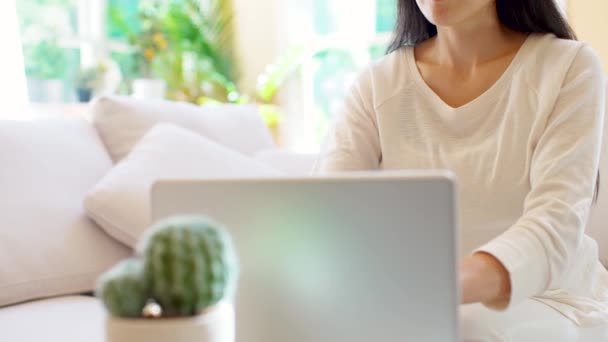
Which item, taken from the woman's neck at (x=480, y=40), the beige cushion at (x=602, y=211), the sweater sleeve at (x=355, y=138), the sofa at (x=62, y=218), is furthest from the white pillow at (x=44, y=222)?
the beige cushion at (x=602, y=211)

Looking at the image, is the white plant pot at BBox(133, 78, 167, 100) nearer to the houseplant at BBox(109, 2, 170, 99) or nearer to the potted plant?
the houseplant at BBox(109, 2, 170, 99)

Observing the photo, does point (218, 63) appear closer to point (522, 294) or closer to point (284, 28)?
point (284, 28)

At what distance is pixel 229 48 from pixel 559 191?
412 centimetres

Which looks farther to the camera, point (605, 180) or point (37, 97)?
point (37, 97)

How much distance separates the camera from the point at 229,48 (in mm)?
5066

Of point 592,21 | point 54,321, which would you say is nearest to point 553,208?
point 54,321

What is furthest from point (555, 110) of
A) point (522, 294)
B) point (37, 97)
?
point (37, 97)

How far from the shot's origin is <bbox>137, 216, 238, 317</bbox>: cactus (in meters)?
0.55

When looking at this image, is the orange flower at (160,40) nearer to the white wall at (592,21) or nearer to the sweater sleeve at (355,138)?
the white wall at (592,21)

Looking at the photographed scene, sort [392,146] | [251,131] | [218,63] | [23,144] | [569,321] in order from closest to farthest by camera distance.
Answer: [569,321]
[392,146]
[23,144]
[251,131]
[218,63]

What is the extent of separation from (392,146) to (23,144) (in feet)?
2.84

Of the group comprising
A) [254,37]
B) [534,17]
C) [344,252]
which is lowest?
[254,37]

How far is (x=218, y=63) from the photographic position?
4898 mm

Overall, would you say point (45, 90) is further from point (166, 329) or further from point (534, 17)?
point (166, 329)
